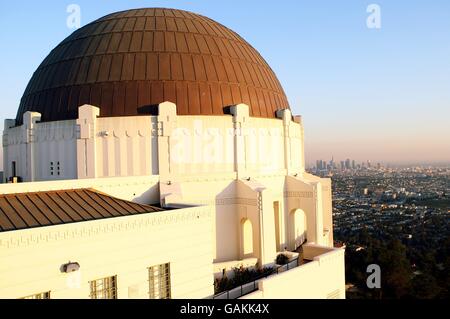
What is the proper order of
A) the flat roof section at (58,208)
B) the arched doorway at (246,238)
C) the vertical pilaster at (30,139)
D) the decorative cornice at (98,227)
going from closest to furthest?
the decorative cornice at (98,227), the flat roof section at (58,208), the arched doorway at (246,238), the vertical pilaster at (30,139)

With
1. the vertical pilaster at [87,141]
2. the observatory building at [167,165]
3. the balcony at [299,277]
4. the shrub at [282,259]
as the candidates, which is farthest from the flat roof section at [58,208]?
the shrub at [282,259]

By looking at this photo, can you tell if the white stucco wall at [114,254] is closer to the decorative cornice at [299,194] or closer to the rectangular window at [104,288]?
the rectangular window at [104,288]

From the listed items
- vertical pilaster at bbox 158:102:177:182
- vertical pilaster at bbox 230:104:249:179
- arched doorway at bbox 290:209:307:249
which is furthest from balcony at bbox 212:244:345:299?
vertical pilaster at bbox 158:102:177:182

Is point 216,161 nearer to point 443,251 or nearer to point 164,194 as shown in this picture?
point 164,194

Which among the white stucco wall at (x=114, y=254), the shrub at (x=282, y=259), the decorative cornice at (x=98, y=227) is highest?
the decorative cornice at (x=98, y=227)

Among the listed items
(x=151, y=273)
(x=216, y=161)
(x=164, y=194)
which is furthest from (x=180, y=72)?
(x=151, y=273)

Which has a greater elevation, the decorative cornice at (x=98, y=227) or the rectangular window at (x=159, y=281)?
the decorative cornice at (x=98, y=227)

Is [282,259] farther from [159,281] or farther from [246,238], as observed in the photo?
[159,281]
